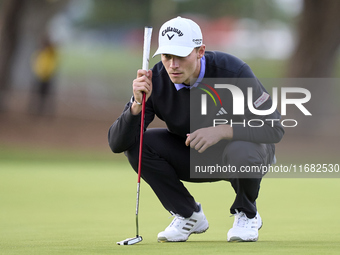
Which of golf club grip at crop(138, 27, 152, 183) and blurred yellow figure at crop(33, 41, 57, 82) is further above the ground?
blurred yellow figure at crop(33, 41, 57, 82)

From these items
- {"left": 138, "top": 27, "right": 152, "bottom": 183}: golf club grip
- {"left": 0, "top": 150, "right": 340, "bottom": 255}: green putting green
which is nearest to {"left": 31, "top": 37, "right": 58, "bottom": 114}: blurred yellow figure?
{"left": 0, "top": 150, "right": 340, "bottom": 255}: green putting green

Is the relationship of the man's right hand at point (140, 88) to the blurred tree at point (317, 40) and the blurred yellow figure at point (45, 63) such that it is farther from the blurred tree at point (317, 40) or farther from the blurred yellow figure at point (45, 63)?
the blurred yellow figure at point (45, 63)

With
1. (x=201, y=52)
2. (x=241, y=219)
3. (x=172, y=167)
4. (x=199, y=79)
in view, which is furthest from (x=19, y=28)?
(x=241, y=219)

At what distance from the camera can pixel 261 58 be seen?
1309 inches

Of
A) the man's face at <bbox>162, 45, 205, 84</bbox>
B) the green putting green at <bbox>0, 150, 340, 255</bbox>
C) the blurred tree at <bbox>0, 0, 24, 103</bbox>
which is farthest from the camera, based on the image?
the blurred tree at <bbox>0, 0, 24, 103</bbox>

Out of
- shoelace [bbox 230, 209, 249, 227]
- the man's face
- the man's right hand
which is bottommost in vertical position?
shoelace [bbox 230, 209, 249, 227]

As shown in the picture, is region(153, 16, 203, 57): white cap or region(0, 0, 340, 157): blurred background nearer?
region(153, 16, 203, 57): white cap

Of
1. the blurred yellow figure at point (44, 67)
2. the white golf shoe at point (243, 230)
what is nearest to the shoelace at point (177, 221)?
the white golf shoe at point (243, 230)

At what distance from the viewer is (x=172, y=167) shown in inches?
183

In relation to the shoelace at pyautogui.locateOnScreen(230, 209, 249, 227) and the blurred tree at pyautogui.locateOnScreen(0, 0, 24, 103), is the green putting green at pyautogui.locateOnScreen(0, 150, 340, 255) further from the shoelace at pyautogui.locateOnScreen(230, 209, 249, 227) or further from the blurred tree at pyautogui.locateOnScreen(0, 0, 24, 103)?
the blurred tree at pyautogui.locateOnScreen(0, 0, 24, 103)

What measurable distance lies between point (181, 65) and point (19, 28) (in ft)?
45.5

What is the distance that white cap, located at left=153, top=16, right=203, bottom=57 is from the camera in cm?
411

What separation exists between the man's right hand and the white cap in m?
0.16

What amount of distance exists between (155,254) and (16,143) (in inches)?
475
